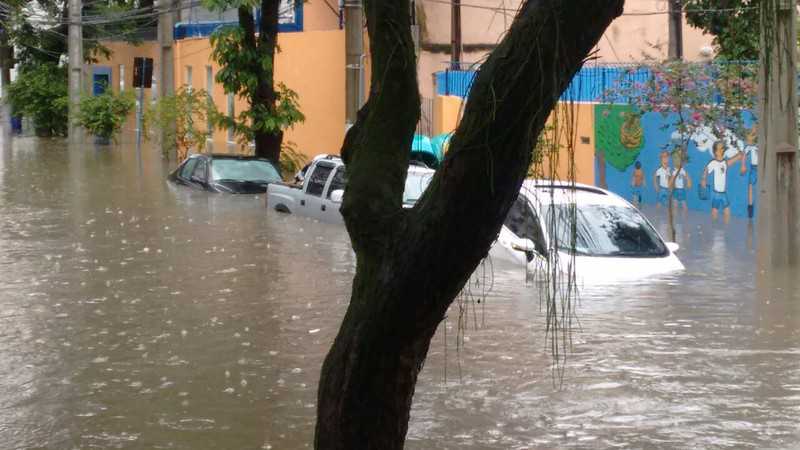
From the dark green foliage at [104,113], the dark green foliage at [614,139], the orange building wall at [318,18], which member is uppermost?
the orange building wall at [318,18]

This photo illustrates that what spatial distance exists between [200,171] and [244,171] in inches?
37.4

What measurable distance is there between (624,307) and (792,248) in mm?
3174

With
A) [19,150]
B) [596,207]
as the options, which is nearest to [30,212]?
[596,207]

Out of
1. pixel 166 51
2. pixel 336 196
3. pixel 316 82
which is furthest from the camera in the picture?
pixel 316 82

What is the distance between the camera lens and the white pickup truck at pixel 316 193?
1923cm

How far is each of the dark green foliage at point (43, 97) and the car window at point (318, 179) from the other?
34.0 meters

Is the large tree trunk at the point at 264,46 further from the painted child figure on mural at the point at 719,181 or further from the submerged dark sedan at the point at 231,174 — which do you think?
the painted child figure on mural at the point at 719,181

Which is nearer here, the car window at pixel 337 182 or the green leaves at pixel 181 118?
the car window at pixel 337 182

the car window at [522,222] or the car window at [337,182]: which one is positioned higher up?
the car window at [337,182]

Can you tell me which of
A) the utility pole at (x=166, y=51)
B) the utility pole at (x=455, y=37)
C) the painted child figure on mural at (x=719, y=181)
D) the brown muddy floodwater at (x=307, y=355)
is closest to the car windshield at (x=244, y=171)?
the brown muddy floodwater at (x=307, y=355)

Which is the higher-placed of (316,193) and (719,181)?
(719,181)

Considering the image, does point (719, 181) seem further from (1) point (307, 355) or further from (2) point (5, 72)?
(2) point (5, 72)

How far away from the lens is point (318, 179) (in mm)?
19984

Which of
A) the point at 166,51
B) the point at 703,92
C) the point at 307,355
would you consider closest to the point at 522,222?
the point at 307,355
